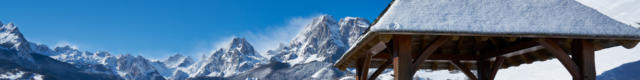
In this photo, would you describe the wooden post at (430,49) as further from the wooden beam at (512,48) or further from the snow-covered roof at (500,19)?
the wooden beam at (512,48)

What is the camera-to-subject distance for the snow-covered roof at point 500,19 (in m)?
6.01

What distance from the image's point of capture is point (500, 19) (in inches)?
251

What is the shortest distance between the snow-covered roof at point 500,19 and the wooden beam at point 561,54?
0.31 m

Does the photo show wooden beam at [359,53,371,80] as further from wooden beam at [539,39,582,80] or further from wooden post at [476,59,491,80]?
wooden beam at [539,39,582,80]

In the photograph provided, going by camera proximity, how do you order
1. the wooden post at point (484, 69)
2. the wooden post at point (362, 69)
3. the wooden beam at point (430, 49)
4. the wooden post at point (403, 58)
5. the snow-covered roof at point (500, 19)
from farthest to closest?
the wooden post at point (484, 69), the wooden post at point (362, 69), the wooden beam at point (430, 49), the wooden post at point (403, 58), the snow-covered roof at point (500, 19)

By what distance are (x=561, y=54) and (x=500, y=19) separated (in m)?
0.99

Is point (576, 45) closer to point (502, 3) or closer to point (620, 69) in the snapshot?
point (502, 3)

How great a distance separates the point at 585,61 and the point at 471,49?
3.59m

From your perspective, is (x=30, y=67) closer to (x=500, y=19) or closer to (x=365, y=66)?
A: (x=365, y=66)

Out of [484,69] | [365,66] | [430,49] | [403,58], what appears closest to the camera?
[403,58]

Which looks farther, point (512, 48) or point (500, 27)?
point (512, 48)

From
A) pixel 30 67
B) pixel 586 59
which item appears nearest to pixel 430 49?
pixel 586 59

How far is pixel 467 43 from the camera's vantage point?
9.81m

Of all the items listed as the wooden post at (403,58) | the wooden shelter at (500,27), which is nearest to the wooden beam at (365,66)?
the wooden shelter at (500,27)
